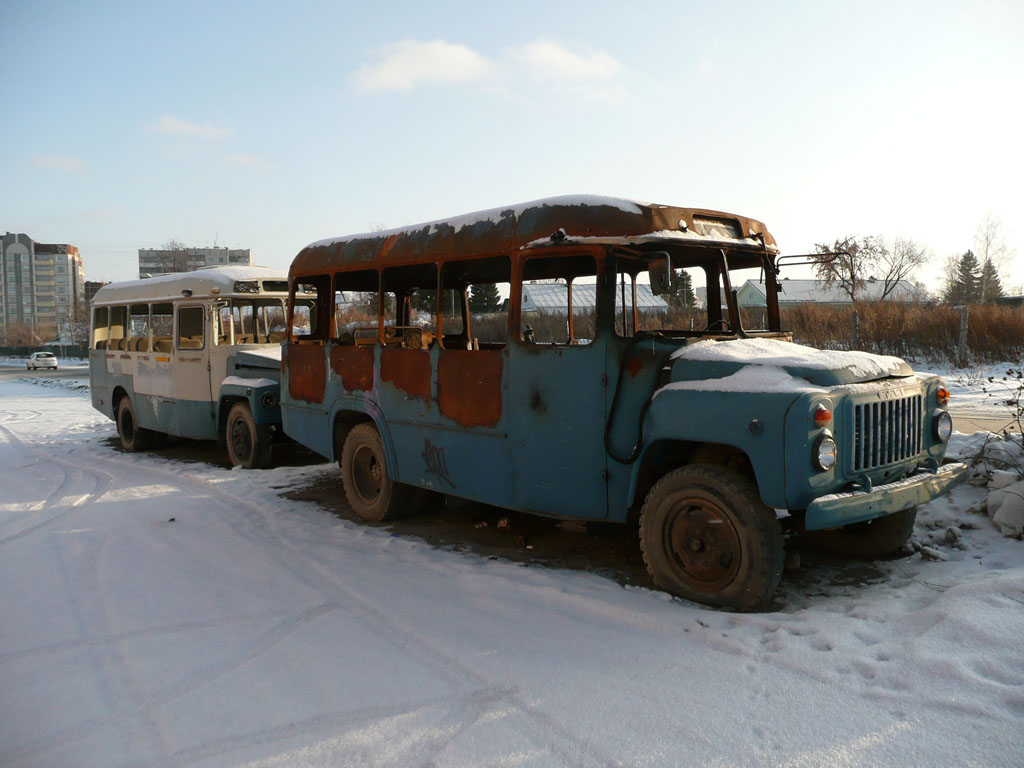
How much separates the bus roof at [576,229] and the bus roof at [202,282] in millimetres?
4628

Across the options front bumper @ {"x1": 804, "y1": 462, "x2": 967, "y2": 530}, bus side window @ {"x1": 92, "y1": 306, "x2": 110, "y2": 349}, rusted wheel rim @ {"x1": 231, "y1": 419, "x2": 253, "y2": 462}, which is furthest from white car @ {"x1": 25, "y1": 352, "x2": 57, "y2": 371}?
front bumper @ {"x1": 804, "y1": 462, "x2": 967, "y2": 530}

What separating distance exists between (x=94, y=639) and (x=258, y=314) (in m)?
6.97

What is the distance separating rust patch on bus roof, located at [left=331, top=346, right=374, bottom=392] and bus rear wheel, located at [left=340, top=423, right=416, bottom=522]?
41 centimetres

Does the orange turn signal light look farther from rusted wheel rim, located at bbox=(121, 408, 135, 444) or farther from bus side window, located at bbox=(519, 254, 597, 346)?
rusted wheel rim, located at bbox=(121, 408, 135, 444)

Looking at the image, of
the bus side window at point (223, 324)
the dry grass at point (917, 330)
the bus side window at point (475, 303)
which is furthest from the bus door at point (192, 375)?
the dry grass at point (917, 330)

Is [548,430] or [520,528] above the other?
[548,430]

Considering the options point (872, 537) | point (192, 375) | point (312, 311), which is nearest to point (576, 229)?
point (872, 537)

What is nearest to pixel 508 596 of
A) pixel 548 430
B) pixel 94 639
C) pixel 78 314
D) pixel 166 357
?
pixel 548 430

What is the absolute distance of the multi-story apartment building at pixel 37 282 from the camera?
424ft

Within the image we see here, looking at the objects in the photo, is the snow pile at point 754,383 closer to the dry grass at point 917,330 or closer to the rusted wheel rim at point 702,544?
the rusted wheel rim at point 702,544

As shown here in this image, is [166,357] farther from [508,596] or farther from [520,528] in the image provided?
[508,596]

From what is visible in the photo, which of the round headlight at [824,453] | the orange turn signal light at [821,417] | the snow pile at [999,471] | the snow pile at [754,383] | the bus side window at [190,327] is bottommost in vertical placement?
the snow pile at [999,471]

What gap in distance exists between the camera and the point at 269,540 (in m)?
6.58

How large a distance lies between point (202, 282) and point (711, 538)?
341 inches
